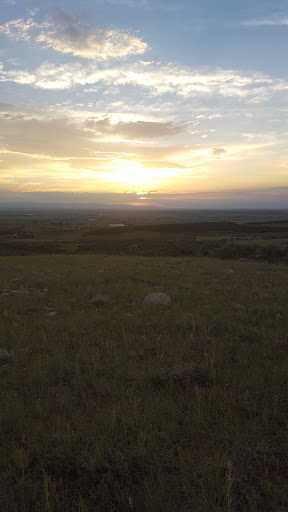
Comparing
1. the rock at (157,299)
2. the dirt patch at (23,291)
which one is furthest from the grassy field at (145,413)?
the dirt patch at (23,291)

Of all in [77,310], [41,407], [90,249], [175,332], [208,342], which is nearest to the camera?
[41,407]

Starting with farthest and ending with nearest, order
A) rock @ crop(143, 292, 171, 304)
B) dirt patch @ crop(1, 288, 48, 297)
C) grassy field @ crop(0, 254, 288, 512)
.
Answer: dirt patch @ crop(1, 288, 48, 297) < rock @ crop(143, 292, 171, 304) < grassy field @ crop(0, 254, 288, 512)

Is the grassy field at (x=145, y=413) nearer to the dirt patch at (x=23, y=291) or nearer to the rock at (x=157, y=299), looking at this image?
the rock at (x=157, y=299)

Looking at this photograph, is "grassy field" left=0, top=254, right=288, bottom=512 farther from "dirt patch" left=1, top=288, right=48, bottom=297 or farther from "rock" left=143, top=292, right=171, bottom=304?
"dirt patch" left=1, top=288, right=48, bottom=297

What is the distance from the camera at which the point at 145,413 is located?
136 inches

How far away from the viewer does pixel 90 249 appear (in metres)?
44.8

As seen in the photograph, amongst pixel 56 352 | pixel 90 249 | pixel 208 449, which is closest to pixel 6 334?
pixel 56 352

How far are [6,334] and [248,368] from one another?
5337 millimetres

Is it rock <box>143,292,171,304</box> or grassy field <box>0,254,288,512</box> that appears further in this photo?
rock <box>143,292,171,304</box>

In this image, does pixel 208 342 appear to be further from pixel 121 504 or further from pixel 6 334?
pixel 6 334

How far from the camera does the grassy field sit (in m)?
2.48

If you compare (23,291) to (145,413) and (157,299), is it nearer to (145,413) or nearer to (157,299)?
(157,299)

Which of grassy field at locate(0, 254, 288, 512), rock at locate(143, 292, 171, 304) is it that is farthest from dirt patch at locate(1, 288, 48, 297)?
rock at locate(143, 292, 171, 304)

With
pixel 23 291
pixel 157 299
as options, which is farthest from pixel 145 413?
pixel 23 291
